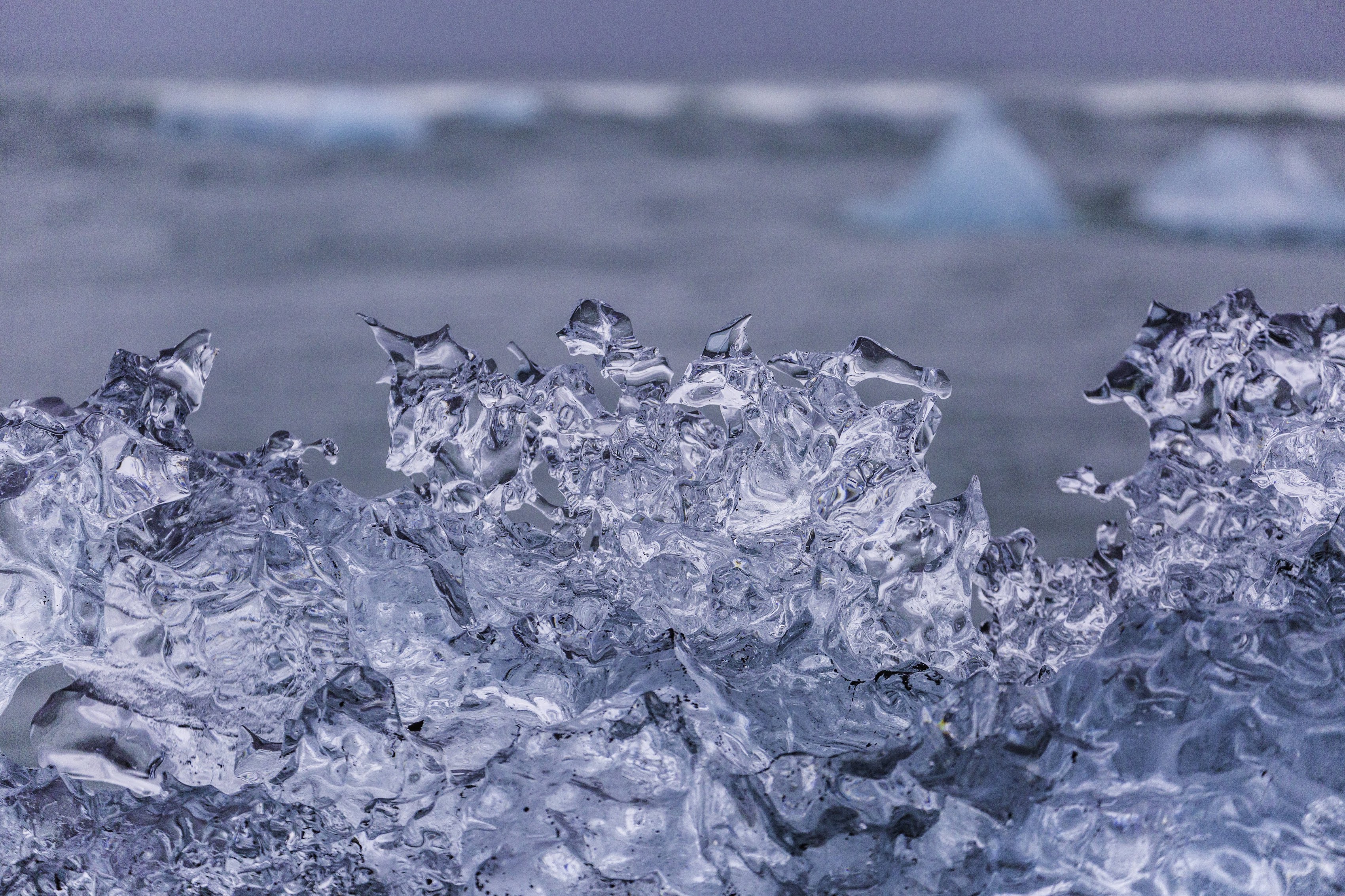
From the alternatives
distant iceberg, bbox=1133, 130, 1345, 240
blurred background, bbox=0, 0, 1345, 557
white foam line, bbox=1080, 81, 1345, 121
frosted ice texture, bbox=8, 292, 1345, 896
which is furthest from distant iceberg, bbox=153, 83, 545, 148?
frosted ice texture, bbox=8, 292, 1345, 896

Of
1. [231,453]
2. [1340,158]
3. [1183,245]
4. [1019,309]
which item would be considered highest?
[1340,158]

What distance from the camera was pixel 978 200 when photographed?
355 inches

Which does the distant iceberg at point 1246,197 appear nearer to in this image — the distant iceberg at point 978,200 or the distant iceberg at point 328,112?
the distant iceberg at point 978,200

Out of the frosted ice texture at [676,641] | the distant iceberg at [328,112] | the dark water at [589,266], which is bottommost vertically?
the frosted ice texture at [676,641]

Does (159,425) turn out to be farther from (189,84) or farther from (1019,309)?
(189,84)

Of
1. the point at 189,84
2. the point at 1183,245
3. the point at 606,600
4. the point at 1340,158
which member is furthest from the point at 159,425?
the point at 189,84

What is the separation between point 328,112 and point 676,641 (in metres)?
12.4

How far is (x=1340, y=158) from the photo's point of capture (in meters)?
10.4

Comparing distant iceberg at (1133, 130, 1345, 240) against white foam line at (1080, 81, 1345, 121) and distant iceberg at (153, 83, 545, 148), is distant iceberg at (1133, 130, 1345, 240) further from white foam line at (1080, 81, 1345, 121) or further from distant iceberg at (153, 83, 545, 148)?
distant iceberg at (153, 83, 545, 148)

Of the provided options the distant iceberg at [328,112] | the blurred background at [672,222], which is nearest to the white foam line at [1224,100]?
Result: the blurred background at [672,222]

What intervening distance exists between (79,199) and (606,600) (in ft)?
30.4

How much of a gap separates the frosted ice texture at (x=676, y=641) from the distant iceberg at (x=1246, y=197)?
7.96 metres

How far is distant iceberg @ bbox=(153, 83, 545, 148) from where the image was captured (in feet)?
38.0

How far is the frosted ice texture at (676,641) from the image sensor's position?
508 millimetres
